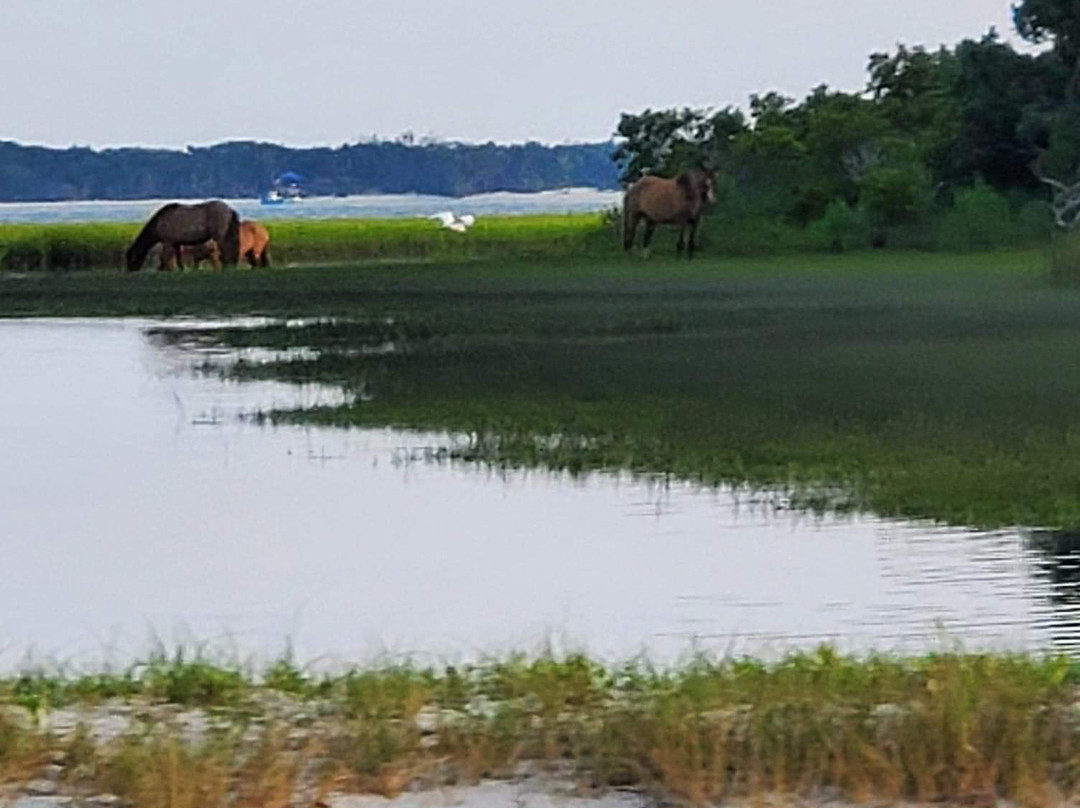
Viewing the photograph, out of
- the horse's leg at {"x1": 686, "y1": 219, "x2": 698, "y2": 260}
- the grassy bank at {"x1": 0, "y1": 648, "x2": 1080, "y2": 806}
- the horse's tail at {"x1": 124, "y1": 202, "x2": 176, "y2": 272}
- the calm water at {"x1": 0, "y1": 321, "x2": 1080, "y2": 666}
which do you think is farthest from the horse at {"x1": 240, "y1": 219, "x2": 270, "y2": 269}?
the grassy bank at {"x1": 0, "y1": 648, "x2": 1080, "y2": 806}

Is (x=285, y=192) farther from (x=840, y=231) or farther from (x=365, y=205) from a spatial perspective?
(x=840, y=231)

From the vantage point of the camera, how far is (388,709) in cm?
553

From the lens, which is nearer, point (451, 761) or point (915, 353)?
point (451, 761)

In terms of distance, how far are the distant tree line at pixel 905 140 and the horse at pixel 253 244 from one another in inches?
305

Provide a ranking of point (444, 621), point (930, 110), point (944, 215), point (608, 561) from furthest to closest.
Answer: point (930, 110) < point (944, 215) < point (608, 561) < point (444, 621)

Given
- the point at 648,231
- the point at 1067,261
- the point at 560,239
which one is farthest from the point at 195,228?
the point at 1067,261

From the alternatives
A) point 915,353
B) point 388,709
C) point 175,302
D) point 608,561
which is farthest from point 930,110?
point 388,709

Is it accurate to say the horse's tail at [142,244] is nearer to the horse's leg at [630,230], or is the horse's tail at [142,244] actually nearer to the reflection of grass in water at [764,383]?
the horse's leg at [630,230]

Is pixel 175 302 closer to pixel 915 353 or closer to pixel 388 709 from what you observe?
pixel 915 353

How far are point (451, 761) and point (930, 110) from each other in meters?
38.2

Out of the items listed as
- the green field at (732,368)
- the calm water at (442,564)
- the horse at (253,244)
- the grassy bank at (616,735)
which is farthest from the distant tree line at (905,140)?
the grassy bank at (616,735)

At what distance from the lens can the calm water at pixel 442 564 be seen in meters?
8.06

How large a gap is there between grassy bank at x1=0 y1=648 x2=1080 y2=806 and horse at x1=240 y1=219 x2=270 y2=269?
3376 centimetres

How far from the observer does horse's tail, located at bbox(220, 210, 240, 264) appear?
1529 inches
